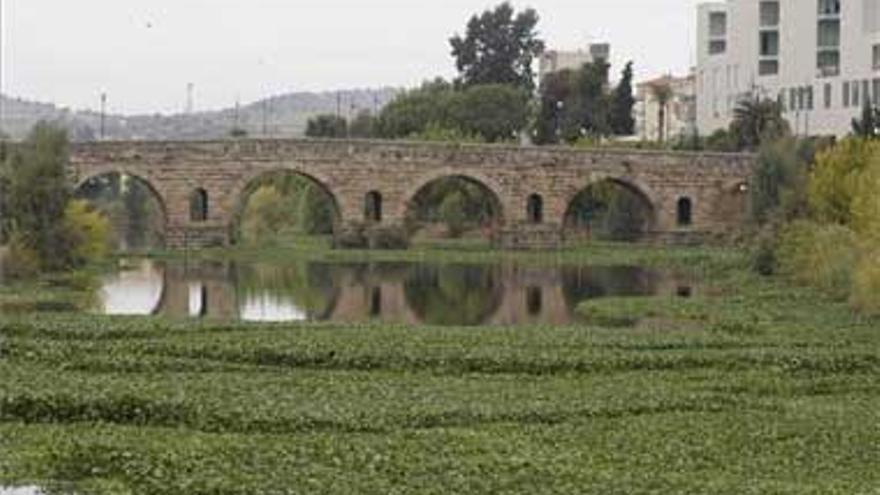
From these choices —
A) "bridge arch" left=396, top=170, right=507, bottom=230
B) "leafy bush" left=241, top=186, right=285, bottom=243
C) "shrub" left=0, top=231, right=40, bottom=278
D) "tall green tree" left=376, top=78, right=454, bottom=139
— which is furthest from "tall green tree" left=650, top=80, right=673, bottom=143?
"shrub" left=0, top=231, right=40, bottom=278

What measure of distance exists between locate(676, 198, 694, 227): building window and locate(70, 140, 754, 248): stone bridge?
0.37 ft

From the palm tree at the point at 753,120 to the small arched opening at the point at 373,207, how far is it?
Answer: 22259mm

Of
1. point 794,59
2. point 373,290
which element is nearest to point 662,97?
point 794,59

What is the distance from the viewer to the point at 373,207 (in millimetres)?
95625

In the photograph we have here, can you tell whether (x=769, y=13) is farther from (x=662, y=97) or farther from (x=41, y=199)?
(x=41, y=199)

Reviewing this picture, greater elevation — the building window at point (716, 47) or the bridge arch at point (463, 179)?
the building window at point (716, 47)

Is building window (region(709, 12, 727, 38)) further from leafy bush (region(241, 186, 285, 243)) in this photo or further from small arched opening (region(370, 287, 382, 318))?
small arched opening (region(370, 287, 382, 318))

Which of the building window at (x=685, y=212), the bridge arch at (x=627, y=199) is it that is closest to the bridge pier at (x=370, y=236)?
the bridge arch at (x=627, y=199)

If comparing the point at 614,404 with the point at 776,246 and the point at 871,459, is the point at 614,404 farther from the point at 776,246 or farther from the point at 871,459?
the point at 776,246

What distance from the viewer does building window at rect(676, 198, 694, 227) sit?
3922 inches

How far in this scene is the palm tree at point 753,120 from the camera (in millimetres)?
103312

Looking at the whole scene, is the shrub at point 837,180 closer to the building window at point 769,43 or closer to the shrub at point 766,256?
the shrub at point 766,256

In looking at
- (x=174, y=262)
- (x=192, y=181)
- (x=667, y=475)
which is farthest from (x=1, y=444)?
(x=192, y=181)

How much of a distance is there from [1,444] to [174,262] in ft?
184
